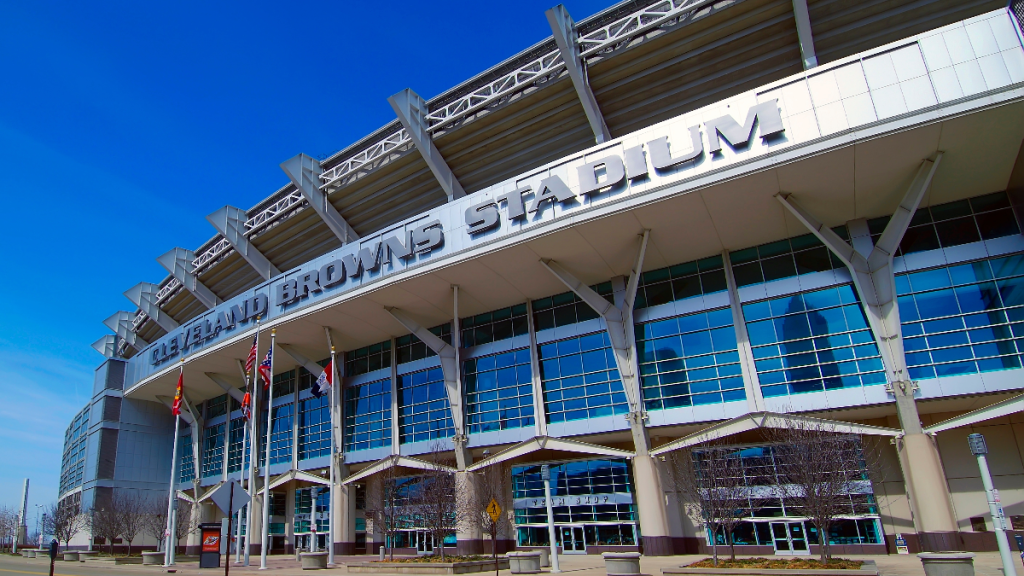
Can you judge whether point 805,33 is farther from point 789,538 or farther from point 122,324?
point 122,324

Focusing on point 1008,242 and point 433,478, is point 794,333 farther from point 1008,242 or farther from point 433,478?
point 433,478

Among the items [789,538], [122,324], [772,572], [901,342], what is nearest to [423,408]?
[789,538]

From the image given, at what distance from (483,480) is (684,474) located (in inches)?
375

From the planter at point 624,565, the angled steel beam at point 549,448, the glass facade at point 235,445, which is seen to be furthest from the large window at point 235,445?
the planter at point 624,565

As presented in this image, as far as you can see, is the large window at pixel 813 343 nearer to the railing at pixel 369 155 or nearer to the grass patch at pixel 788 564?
the grass patch at pixel 788 564

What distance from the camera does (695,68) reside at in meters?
27.4

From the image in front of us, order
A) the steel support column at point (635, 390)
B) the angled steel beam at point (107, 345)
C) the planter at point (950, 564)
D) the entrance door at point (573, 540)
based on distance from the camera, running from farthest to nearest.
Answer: the angled steel beam at point (107, 345) → the entrance door at point (573, 540) → the steel support column at point (635, 390) → the planter at point (950, 564)

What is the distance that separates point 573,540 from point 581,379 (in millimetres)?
7820

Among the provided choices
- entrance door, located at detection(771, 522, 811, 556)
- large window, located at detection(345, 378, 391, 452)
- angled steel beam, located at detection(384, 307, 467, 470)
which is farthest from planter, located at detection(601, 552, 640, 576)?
large window, located at detection(345, 378, 391, 452)

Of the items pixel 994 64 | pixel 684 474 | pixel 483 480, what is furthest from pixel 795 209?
pixel 483 480

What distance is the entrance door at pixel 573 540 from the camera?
30.0 m

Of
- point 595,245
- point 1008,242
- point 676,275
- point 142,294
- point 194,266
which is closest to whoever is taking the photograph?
point 1008,242

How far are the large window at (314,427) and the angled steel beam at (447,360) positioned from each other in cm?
981

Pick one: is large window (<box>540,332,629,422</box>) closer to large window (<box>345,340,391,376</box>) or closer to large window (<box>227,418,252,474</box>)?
large window (<box>345,340,391,376</box>)
